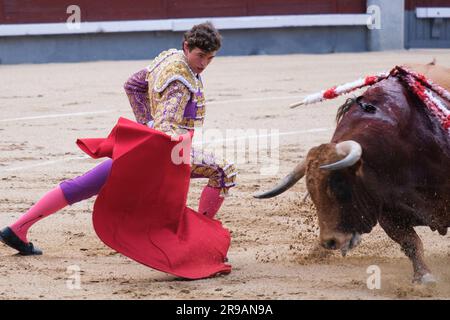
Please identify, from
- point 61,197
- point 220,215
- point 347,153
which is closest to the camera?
point 347,153

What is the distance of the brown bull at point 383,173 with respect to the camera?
3.25 meters

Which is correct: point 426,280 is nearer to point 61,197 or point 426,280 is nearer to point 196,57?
point 196,57

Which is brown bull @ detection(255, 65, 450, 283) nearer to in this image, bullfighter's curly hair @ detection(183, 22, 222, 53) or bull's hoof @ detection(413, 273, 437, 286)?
bull's hoof @ detection(413, 273, 437, 286)

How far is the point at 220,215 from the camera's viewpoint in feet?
15.0

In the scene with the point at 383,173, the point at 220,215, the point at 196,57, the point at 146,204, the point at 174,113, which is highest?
the point at 196,57

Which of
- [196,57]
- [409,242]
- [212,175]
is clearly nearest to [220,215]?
[212,175]

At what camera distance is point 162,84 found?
3549 millimetres

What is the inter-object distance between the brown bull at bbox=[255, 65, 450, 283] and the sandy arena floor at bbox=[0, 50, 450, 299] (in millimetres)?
200

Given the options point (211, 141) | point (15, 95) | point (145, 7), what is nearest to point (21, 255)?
point (211, 141)

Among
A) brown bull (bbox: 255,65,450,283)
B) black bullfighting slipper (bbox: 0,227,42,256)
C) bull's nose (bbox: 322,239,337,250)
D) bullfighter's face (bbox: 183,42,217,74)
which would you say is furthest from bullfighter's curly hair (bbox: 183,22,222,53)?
black bullfighting slipper (bbox: 0,227,42,256)

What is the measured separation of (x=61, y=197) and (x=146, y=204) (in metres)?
0.34

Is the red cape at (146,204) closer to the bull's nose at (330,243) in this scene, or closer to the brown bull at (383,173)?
the brown bull at (383,173)
